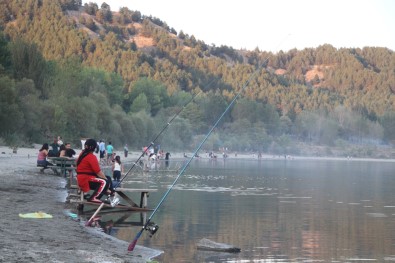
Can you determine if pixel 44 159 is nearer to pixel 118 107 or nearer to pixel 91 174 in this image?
pixel 91 174

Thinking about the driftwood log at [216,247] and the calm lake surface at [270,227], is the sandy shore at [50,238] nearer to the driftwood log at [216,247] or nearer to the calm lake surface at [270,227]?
the calm lake surface at [270,227]

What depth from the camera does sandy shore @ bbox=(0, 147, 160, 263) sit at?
12820 millimetres

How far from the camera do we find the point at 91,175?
18.8 metres

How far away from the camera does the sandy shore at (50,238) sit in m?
12.8

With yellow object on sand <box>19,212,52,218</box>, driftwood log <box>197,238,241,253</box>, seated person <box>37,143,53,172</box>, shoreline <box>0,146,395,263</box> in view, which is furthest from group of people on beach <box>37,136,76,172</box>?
driftwood log <box>197,238,241,253</box>

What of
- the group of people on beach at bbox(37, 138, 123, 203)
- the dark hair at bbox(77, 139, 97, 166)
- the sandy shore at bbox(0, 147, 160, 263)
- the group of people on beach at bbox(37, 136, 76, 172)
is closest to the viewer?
the sandy shore at bbox(0, 147, 160, 263)

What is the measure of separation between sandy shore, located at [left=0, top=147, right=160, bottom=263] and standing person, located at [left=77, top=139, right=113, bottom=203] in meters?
0.93

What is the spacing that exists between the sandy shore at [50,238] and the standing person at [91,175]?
0.93 m

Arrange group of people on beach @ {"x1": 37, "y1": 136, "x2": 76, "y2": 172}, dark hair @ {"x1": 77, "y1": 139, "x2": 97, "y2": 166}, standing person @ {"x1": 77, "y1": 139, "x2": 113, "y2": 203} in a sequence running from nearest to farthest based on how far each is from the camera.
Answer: dark hair @ {"x1": 77, "y1": 139, "x2": 97, "y2": 166} → standing person @ {"x1": 77, "y1": 139, "x2": 113, "y2": 203} → group of people on beach @ {"x1": 37, "y1": 136, "x2": 76, "y2": 172}

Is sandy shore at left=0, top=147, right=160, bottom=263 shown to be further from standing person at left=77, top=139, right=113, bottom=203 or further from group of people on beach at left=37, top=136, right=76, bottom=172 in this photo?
group of people on beach at left=37, top=136, right=76, bottom=172

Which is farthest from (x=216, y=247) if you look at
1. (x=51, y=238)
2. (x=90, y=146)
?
(x=90, y=146)

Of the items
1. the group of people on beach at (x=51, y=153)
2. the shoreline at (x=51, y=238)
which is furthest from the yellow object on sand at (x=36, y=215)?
the group of people on beach at (x=51, y=153)

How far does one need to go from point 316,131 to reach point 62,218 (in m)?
168

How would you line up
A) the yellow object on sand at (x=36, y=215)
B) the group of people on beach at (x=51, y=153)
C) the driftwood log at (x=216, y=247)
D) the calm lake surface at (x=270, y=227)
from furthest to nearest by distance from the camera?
1. the group of people on beach at (x=51, y=153)
2. the yellow object on sand at (x=36, y=215)
3. the calm lake surface at (x=270, y=227)
4. the driftwood log at (x=216, y=247)
